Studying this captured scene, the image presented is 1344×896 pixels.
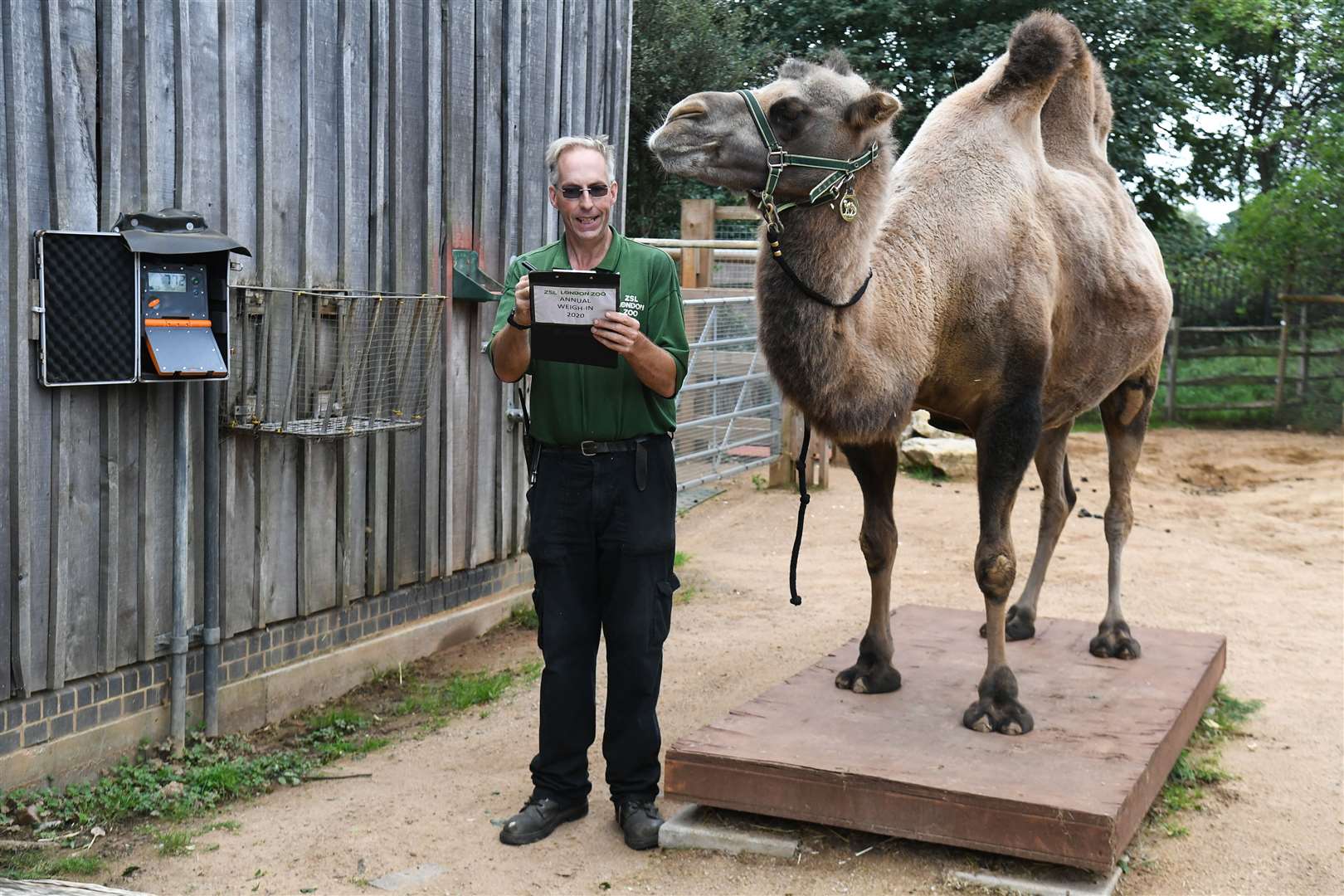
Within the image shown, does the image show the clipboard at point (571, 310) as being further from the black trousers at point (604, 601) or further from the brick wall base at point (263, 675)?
the brick wall base at point (263, 675)

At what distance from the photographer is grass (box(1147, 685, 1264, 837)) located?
4.91 meters

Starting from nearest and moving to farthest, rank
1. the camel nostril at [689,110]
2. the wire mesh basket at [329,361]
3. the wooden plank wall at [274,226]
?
the camel nostril at [689,110] < the wooden plank wall at [274,226] < the wire mesh basket at [329,361]

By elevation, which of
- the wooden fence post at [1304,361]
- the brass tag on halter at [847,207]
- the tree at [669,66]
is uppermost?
the tree at [669,66]

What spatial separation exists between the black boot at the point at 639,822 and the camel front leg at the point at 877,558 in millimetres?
1228

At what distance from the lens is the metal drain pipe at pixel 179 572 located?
4.98 metres

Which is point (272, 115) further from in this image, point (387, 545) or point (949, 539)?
point (949, 539)

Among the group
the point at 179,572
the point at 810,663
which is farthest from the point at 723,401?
the point at 179,572

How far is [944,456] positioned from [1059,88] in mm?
6325

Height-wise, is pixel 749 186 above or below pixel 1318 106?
below

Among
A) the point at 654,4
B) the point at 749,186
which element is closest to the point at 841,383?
the point at 749,186

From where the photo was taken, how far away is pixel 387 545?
6.38m

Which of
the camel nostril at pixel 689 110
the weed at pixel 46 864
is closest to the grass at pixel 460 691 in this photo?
the weed at pixel 46 864

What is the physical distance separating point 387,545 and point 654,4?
11592 mm

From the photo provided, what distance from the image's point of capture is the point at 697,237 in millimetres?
12648
